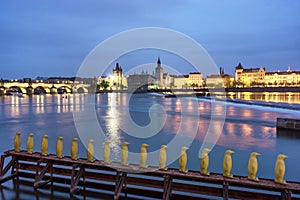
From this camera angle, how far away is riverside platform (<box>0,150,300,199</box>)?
6.56 metres

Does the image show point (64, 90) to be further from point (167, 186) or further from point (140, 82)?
point (167, 186)

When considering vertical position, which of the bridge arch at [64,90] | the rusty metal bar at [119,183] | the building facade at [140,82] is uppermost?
the building facade at [140,82]

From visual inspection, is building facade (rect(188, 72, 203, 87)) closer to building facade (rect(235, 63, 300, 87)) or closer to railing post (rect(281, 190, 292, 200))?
building facade (rect(235, 63, 300, 87))

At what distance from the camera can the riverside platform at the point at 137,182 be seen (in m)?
6.56

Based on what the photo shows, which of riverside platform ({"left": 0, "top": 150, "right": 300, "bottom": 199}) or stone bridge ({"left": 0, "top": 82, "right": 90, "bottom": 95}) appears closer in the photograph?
riverside platform ({"left": 0, "top": 150, "right": 300, "bottom": 199})

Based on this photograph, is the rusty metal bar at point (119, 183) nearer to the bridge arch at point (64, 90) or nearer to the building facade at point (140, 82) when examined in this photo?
the building facade at point (140, 82)

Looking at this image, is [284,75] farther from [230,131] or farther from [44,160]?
[44,160]

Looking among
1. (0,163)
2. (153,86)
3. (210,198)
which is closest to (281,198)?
(210,198)

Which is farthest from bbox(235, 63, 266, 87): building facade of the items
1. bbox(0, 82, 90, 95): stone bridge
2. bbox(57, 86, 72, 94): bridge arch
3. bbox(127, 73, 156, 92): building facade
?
bbox(57, 86, 72, 94): bridge arch

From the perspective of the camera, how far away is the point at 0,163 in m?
8.68

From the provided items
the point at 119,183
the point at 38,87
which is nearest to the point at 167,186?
the point at 119,183

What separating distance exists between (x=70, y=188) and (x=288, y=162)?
8.83 m

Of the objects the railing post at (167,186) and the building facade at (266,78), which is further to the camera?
the building facade at (266,78)

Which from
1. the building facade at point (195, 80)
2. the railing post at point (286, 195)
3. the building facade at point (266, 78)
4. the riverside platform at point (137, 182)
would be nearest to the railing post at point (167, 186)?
the riverside platform at point (137, 182)
